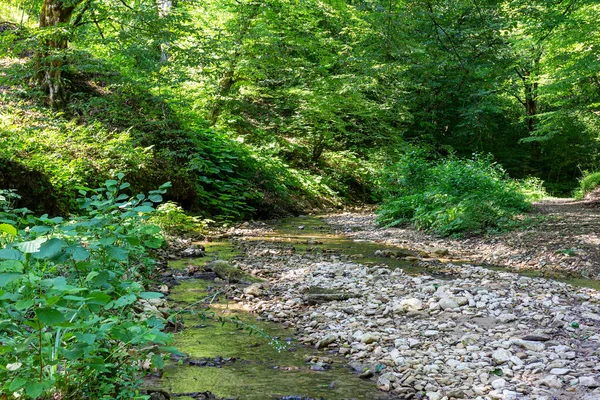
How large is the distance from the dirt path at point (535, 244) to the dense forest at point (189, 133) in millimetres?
562

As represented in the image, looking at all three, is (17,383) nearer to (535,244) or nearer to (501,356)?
(501,356)

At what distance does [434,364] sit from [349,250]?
4.49 metres

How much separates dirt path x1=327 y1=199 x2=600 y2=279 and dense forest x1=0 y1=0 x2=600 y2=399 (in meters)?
0.56

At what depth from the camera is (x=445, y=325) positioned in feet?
12.7


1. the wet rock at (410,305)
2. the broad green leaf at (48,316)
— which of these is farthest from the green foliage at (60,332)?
the wet rock at (410,305)

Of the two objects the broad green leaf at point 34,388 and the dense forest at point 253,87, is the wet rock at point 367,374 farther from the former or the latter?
the dense forest at point 253,87

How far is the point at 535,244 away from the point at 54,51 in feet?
25.8

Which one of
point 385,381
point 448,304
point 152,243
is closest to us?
point 152,243

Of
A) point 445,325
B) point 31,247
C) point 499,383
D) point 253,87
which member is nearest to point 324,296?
point 445,325

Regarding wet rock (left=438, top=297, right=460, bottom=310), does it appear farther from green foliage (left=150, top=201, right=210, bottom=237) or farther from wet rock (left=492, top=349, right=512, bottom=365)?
green foliage (left=150, top=201, right=210, bottom=237)

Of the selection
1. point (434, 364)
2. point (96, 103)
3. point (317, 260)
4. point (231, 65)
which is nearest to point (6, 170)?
point (96, 103)

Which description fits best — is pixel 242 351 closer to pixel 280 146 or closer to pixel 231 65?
pixel 231 65

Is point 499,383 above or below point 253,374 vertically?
above

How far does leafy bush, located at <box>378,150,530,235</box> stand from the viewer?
8.66 meters
